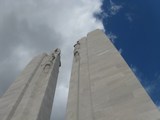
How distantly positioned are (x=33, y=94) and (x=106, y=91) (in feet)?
19.4

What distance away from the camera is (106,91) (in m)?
10.7

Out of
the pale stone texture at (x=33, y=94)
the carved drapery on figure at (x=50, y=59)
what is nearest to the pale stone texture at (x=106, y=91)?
the pale stone texture at (x=33, y=94)

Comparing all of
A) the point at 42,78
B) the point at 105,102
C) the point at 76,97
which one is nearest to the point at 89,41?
the point at 42,78

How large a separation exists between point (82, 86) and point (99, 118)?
3.57m

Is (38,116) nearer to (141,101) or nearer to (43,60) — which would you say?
(141,101)

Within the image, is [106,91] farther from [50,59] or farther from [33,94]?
[50,59]

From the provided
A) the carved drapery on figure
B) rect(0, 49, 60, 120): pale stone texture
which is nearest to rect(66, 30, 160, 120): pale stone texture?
rect(0, 49, 60, 120): pale stone texture

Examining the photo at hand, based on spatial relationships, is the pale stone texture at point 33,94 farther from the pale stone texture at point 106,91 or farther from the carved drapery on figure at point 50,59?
the pale stone texture at point 106,91

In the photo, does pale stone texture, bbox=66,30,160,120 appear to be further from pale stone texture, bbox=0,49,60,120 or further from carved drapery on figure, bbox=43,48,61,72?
carved drapery on figure, bbox=43,48,61,72

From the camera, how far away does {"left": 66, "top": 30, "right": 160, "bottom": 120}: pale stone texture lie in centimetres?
895

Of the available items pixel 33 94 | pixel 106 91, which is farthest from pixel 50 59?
pixel 106 91

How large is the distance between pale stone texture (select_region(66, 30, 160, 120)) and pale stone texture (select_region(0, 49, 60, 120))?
1.80 m

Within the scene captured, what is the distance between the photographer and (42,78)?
17578 millimetres

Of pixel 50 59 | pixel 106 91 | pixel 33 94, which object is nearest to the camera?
pixel 106 91
